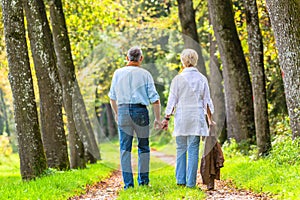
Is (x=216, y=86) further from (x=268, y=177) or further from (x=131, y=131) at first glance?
(x=131, y=131)

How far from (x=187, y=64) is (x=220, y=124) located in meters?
11.7

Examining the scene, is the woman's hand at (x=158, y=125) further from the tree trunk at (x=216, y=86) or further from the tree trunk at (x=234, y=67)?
the tree trunk at (x=216, y=86)

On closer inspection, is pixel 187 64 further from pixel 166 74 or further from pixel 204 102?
pixel 166 74

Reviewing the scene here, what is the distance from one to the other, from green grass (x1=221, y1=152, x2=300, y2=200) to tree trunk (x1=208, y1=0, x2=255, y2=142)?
4051 mm

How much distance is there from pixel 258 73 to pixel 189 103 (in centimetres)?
341

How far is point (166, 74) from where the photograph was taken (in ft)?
109

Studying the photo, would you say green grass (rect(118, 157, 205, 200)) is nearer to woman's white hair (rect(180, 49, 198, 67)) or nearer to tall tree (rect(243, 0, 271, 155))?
woman's white hair (rect(180, 49, 198, 67))

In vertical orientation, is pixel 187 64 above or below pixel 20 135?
above

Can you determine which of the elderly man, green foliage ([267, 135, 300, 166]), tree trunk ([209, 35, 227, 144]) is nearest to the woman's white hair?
the elderly man

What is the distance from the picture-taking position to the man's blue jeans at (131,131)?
898cm

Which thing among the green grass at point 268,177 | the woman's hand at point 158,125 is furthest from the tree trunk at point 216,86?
the woman's hand at point 158,125

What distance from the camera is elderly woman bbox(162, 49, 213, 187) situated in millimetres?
9047

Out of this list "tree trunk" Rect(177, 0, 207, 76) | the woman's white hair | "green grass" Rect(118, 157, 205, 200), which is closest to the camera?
"green grass" Rect(118, 157, 205, 200)

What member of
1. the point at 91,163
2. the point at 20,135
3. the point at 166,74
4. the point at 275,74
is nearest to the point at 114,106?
the point at 20,135
